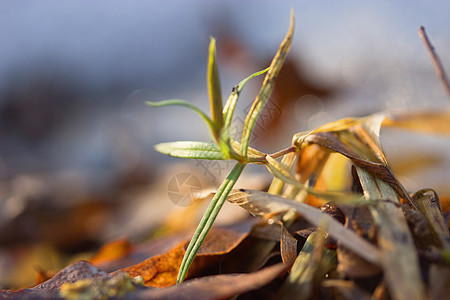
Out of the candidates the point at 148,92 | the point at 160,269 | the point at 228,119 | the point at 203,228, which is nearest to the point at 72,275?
the point at 160,269

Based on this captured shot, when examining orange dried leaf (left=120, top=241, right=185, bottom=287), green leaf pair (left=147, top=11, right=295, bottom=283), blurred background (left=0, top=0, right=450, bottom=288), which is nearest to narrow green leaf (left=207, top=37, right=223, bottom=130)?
green leaf pair (left=147, top=11, right=295, bottom=283)

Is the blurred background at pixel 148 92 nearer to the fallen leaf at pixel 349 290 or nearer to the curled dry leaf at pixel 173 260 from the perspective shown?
the curled dry leaf at pixel 173 260

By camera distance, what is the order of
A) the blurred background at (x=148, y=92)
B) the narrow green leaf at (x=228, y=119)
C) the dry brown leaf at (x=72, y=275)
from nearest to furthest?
the narrow green leaf at (x=228, y=119)
the dry brown leaf at (x=72, y=275)
the blurred background at (x=148, y=92)

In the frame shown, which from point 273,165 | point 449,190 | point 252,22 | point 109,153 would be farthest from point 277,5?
point 273,165

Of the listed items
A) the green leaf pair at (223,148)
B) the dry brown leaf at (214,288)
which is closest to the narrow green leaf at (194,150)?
the green leaf pair at (223,148)

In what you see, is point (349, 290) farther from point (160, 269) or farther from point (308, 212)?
point (160, 269)

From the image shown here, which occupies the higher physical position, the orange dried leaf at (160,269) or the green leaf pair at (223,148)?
the green leaf pair at (223,148)

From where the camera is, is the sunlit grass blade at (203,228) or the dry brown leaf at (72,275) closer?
the sunlit grass blade at (203,228)

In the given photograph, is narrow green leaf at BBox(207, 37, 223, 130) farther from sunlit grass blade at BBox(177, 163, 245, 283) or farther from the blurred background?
the blurred background
